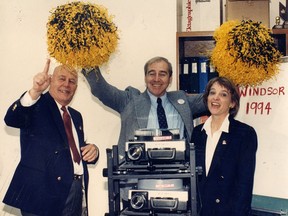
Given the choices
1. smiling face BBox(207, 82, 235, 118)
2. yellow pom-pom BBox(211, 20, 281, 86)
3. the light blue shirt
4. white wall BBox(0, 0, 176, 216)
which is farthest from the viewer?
white wall BBox(0, 0, 176, 216)

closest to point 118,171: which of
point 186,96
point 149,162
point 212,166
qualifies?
point 149,162

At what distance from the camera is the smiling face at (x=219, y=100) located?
247 cm

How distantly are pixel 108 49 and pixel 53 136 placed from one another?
671mm

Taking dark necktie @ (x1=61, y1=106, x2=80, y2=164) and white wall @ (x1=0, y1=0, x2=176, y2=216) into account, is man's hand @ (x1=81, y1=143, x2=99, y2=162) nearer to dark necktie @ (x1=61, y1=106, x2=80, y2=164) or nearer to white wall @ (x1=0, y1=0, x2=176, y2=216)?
dark necktie @ (x1=61, y1=106, x2=80, y2=164)

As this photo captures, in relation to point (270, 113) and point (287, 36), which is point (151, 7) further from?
point (270, 113)

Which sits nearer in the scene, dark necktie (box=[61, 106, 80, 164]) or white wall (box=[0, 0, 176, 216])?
dark necktie (box=[61, 106, 80, 164])

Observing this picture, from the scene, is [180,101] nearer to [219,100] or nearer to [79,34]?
[219,100]

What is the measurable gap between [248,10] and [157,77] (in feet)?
3.59

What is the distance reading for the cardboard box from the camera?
324cm

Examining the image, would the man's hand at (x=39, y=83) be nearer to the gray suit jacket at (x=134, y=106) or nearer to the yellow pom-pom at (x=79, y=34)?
the yellow pom-pom at (x=79, y=34)

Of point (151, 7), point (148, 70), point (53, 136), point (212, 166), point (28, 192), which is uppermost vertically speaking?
point (151, 7)

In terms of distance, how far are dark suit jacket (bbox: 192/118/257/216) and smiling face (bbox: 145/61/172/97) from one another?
58 centimetres

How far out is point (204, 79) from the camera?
3223 millimetres

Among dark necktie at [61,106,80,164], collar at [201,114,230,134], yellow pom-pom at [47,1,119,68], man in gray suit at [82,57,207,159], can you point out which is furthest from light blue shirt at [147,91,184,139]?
yellow pom-pom at [47,1,119,68]
